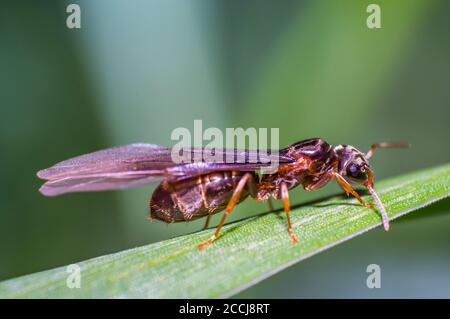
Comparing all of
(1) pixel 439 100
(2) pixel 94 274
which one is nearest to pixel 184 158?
(2) pixel 94 274

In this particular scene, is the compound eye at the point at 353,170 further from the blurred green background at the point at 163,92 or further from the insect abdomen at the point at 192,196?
the insect abdomen at the point at 192,196

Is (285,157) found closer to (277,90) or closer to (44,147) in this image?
(277,90)

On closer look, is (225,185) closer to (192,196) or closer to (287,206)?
(192,196)

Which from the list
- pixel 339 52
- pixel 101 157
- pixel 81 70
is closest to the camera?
pixel 101 157

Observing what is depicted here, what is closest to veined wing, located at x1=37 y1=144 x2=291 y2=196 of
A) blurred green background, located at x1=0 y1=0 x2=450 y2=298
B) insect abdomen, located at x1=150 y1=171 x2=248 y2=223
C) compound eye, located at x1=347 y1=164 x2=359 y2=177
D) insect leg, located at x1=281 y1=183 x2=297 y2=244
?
insect abdomen, located at x1=150 y1=171 x2=248 y2=223

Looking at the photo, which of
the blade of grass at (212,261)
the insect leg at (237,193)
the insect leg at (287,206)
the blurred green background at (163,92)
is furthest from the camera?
the blurred green background at (163,92)

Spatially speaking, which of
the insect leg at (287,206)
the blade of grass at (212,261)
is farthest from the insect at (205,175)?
the blade of grass at (212,261)
